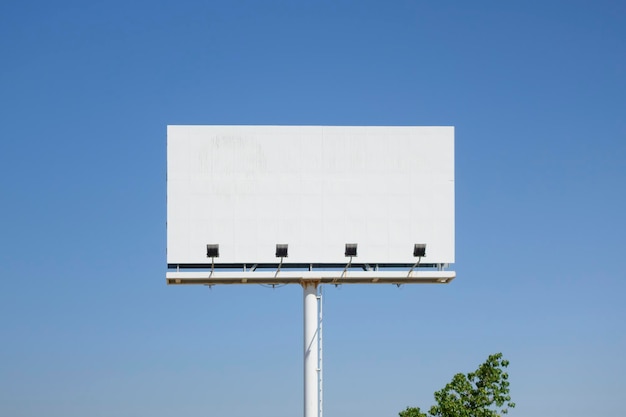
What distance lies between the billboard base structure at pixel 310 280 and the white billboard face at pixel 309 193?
1.50ft

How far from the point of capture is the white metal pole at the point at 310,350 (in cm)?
5025

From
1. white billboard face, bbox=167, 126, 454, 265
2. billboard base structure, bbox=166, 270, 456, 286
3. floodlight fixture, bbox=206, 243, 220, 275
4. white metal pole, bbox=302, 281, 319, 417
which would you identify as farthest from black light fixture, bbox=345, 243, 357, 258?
floodlight fixture, bbox=206, 243, 220, 275

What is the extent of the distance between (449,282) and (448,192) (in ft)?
10.0

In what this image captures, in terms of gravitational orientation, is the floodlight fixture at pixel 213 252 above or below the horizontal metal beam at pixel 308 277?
above

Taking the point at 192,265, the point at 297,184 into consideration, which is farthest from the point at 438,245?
the point at 192,265

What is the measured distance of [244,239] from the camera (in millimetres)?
50969

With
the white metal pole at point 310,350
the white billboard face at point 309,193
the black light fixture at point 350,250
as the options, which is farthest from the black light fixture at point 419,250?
the white metal pole at point 310,350

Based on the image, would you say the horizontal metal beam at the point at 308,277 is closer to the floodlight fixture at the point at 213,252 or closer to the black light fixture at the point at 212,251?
the floodlight fixture at the point at 213,252

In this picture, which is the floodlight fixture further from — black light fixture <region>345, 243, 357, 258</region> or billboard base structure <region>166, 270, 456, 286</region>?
black light fixture <region>345, 243, 357, 258</region>

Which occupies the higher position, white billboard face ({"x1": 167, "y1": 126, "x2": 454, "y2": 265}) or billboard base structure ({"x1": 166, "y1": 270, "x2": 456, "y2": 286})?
white billboard face ({"x1": 167, "y1": 126, "x2": 454, "y2": 265})

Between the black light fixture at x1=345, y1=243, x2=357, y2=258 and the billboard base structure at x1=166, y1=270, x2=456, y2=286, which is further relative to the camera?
the black light fixture at x1=345, y1=243, x2=357, y2=258

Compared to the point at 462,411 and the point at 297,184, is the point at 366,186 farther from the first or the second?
the point at 462,411

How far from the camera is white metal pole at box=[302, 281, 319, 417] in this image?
165 feet

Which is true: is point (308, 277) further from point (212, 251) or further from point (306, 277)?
point (212, 251)
